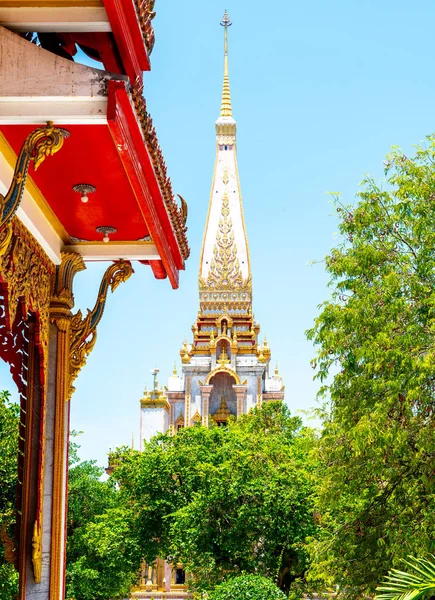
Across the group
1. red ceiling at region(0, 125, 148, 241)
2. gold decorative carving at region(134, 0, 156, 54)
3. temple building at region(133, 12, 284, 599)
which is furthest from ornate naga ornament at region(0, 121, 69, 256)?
temple building at region(133, 12, 284, 599)

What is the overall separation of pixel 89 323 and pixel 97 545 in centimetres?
2239

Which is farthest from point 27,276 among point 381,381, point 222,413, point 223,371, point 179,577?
point 222,413

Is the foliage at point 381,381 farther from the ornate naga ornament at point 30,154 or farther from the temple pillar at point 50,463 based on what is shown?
the ornate naga ornament at point 30,154

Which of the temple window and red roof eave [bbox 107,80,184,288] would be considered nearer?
red roof eave [bbox 107,80,184,288]

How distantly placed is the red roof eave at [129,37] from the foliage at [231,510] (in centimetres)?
1855

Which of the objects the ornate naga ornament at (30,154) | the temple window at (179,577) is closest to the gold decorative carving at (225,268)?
the temple window at (179,577)

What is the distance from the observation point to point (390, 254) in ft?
51.8

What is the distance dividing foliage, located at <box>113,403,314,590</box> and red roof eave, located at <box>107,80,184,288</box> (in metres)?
16.2

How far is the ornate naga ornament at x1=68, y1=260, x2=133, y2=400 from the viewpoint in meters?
9.55

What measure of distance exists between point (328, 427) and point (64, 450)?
25.1 feet

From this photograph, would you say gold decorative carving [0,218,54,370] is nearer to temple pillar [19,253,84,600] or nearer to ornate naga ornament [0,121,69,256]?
temple pillar [19,253,84,600]

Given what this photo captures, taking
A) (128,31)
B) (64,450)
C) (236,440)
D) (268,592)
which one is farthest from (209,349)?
(128,31)

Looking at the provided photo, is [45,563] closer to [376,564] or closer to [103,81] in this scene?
[103,81]

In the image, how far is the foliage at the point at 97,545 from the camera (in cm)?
3061
